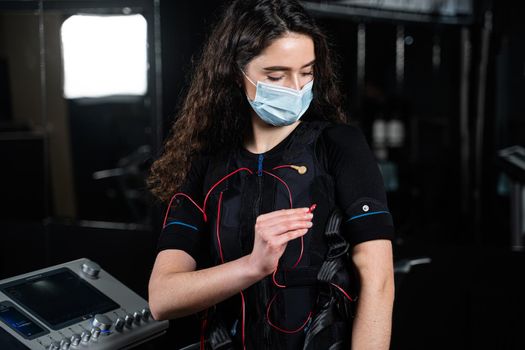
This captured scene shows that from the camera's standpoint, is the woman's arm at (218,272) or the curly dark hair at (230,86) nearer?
the woman's arm at (218,272)

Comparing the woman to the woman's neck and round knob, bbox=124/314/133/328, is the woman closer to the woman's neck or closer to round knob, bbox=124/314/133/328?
A: the woman's neck

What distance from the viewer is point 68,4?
9.49 ft

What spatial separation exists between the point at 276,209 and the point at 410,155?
134 inches

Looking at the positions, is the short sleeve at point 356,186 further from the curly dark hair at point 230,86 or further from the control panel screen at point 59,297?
the control panel screen at point 59,297

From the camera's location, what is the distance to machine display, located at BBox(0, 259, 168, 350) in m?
1.32

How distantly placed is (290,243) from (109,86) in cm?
293

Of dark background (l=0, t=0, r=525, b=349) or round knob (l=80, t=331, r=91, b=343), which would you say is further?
dark background (l=0, t=0, r=525, b=349)

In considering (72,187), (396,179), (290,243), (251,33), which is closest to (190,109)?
(251,33)

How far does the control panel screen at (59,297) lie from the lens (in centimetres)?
140

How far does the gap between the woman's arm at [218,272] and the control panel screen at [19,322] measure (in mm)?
247

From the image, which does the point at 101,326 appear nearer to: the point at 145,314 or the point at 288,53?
the point at 145,314

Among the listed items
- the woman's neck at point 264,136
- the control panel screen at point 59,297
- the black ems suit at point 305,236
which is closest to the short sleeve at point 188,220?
the black ems suit at point 305,236

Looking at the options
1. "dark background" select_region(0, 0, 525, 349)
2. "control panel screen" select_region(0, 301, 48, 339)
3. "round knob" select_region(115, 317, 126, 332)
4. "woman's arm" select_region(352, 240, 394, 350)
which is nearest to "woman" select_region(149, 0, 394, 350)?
"woman's arm" select_region(352, 240, 394, 350)

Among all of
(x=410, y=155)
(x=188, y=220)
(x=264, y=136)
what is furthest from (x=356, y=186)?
(x=410, y=155)
